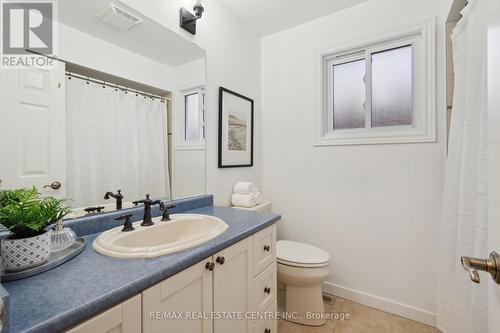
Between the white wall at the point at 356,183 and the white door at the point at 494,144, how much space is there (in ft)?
4.18

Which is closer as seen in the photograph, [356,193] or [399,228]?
[399,228]

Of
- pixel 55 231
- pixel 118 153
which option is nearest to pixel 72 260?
pixel 55 231

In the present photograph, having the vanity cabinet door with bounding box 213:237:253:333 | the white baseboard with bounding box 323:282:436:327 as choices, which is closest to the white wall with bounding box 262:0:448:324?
the white baseboard with bounding box 323:282:436:327

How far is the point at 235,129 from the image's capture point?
2055mm

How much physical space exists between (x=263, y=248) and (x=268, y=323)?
46cm

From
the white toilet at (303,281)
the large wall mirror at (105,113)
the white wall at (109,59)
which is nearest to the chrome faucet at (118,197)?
the large wall mirror at (105,113)

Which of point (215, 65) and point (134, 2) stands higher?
point (134, 2)

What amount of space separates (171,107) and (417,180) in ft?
5.92

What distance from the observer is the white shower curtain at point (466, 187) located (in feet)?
3.20

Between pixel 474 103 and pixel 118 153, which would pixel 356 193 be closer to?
pixel 474 103

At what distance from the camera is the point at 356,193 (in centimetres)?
193

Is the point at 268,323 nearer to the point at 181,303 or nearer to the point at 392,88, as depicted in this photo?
the point at 181,303

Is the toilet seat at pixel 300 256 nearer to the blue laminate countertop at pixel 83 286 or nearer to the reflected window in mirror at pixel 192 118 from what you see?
the blue laminate countertop at pixel 83 286

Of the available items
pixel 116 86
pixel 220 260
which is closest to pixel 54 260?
pixel 220 260
